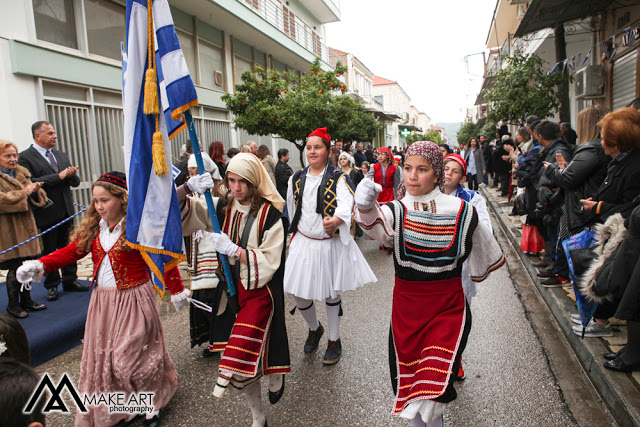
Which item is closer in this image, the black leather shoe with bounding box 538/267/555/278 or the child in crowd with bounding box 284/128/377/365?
the child in crowd with bounding box 284/128/377/365

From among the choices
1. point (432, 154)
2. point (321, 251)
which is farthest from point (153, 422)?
point (432, 154)

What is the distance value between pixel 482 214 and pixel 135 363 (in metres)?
2.50

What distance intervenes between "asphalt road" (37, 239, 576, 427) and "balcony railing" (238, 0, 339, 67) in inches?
502

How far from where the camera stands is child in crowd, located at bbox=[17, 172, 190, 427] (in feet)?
9.12

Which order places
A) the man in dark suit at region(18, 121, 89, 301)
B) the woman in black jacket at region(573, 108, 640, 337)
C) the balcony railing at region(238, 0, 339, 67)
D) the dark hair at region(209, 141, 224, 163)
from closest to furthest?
the woman in black jacket at region(573, 108, 640, 337) < the man in dark suit at region(18, 121, 89, 301) < the dark hair at region(209, 141, 224, 163) < the balcony railing at region(238, 0, 339, 67)

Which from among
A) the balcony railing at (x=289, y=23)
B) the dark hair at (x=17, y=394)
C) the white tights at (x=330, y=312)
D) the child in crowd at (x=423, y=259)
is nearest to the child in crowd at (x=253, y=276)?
the child in crowd at (x=423, y=259)

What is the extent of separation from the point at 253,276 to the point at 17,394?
5.02ft

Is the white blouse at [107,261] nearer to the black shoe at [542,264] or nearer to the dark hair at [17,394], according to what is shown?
the dark hair at [17,394]

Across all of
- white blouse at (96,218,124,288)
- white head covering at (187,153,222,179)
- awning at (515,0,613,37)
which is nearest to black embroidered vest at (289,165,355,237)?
white blouse at (96,218,124,288)

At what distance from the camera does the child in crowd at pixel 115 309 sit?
2.78 m


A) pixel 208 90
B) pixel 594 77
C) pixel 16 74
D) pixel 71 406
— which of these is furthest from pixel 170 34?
pixel 208 90

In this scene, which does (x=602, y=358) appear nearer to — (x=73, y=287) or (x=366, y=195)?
(x=366, y=195)

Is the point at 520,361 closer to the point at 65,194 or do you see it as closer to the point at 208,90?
the point at 65,194

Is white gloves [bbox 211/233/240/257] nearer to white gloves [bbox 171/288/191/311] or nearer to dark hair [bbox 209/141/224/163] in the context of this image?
white gloves [bbox 171/288/191/311]
